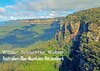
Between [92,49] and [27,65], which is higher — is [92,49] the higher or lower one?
the higher one

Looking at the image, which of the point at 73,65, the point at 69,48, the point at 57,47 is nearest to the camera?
the point at 73,65

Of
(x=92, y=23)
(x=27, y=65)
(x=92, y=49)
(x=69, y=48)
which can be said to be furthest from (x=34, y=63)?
(x=92, y=49)

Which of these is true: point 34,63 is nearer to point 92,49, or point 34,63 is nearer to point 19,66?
point 19,66

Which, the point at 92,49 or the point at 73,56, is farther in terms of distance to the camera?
the point at 73,56

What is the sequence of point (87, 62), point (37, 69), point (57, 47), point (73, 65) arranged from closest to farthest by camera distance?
point (87, 62) < point (73, 65) < point (37, 69) < point (57, 47)

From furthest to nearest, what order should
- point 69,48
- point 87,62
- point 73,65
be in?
point 69,48 < point 73,65 < point 87,62

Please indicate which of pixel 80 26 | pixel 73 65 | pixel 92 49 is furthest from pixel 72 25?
pixel 92 49

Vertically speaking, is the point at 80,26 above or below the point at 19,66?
above

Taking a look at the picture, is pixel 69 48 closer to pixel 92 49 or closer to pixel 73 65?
pixel 73 65

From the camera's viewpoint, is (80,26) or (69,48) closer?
(69,48)
